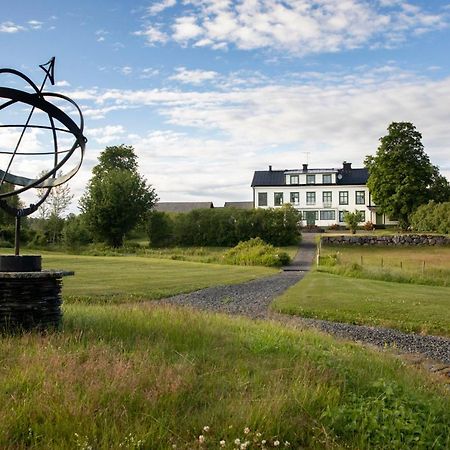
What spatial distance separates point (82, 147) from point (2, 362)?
13.1ft

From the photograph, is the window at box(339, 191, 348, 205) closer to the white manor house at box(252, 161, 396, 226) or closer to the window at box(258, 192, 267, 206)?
the white manor house at box(252, 161, 396, 226)

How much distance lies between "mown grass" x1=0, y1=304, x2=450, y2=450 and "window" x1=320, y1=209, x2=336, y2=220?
65.1 meters

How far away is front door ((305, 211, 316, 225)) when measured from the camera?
71688mm

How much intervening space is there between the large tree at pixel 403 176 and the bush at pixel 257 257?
2434 cm

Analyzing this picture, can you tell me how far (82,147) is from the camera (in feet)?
28.0

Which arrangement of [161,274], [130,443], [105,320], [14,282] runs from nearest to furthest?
1. [130,443]
2. [14,282]
3. [105,320]
4. [161,274]

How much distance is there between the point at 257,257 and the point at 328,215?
120 ft

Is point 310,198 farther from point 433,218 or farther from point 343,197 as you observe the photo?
point 433,218

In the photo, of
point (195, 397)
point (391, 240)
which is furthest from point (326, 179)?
point (195, 397)

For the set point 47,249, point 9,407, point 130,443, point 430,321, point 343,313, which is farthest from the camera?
point 47,249

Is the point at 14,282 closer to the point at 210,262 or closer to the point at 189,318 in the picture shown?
the point at 189,318

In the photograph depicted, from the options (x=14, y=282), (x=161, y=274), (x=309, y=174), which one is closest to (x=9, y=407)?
(x=14, y=282)

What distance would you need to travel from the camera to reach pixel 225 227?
49.2 metres

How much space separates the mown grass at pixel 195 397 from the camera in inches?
166
